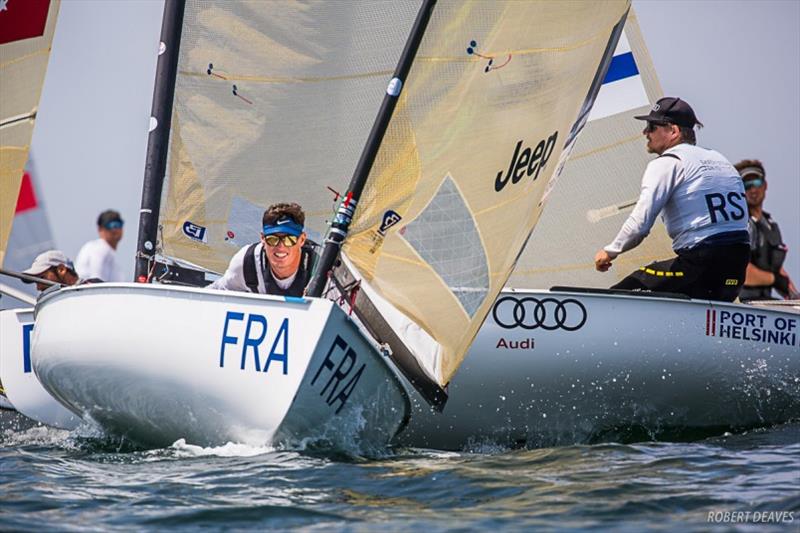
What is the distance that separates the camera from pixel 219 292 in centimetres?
580

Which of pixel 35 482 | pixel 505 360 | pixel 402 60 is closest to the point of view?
pixel 35 482

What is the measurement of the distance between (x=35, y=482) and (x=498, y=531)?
6.96 feet

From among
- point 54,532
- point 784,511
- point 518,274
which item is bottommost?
point 54,532

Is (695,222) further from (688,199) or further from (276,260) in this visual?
(276,260)

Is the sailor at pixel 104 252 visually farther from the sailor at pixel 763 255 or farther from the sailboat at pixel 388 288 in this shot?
the sailor at pixel 763 255

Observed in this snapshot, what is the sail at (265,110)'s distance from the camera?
8.12m

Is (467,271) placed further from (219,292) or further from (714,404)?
(714,404)

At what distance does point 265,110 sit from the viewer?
823cm

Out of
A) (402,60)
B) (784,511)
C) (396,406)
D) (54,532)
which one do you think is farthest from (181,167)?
(784,511)

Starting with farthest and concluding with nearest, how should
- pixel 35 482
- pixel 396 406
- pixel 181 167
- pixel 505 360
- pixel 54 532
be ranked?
pixel 181 167, pixel 505 360, pixel 396 406, pixel 35 482, pixel 54 532

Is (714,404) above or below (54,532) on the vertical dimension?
above

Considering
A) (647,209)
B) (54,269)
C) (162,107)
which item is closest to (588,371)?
(647,209)

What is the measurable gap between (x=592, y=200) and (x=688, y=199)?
1.75 m

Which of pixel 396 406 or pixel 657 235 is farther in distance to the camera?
pixel 657 235
